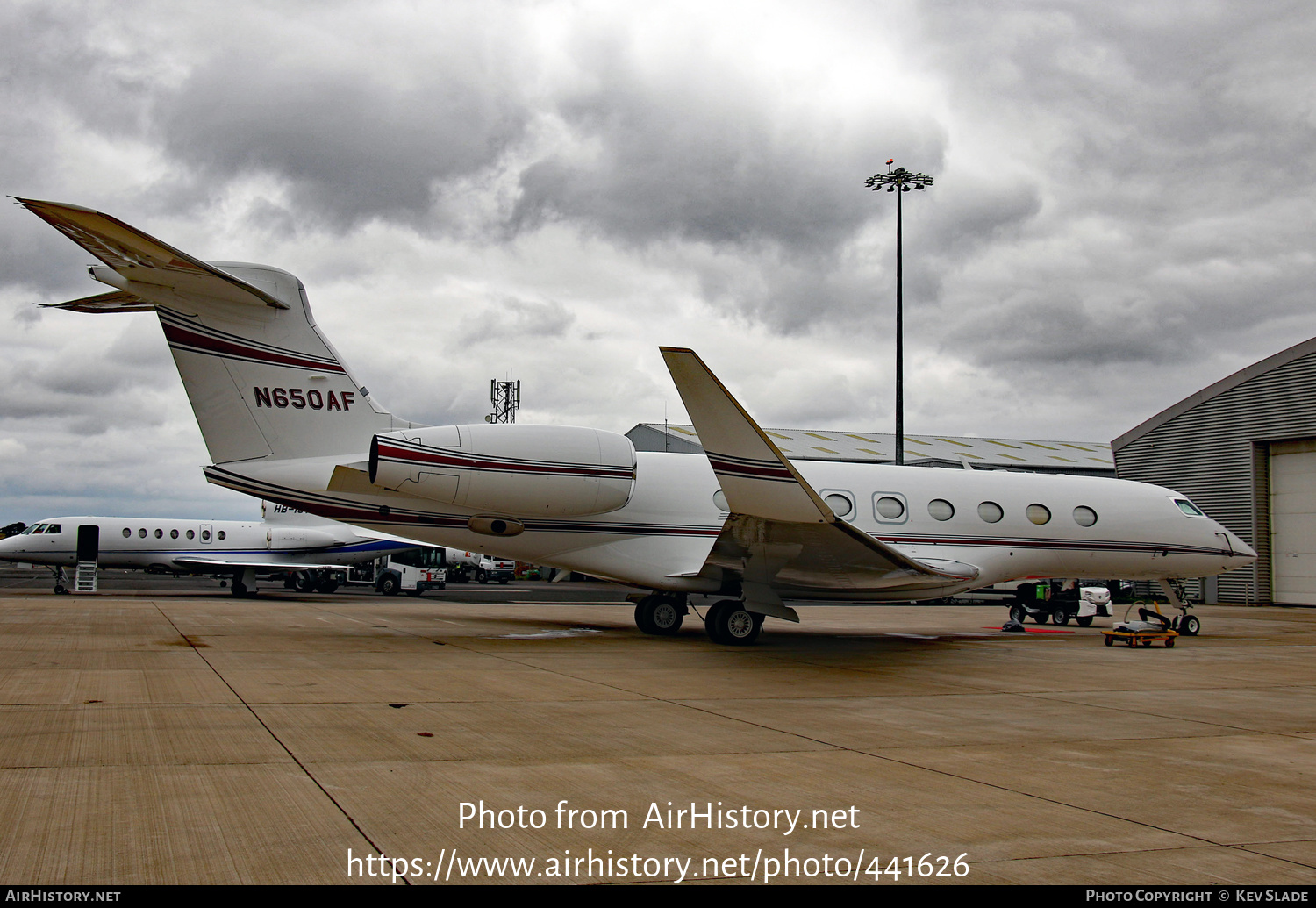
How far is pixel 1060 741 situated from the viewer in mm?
6648

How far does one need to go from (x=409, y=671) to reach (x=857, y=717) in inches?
192

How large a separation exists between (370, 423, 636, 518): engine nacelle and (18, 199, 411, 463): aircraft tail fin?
122cm

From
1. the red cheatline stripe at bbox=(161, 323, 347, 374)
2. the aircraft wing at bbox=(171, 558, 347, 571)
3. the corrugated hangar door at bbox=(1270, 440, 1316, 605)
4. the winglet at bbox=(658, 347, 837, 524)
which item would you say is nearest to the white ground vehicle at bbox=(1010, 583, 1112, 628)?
the winglet at bbox=(658, 347, 837, 524)

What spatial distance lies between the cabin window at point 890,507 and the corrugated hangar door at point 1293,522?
863 inches

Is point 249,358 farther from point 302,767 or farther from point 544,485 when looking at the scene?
point 302,767

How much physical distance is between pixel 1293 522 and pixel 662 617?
25.0 m

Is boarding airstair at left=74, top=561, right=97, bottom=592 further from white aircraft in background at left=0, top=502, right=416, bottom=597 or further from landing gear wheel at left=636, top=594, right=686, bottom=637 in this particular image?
landing gear wheel at left=636, top=594, right=686, bottom=637

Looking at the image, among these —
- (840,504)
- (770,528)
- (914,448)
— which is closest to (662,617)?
(840,504)

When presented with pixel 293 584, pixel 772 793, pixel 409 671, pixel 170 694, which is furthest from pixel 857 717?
pixel 293 584

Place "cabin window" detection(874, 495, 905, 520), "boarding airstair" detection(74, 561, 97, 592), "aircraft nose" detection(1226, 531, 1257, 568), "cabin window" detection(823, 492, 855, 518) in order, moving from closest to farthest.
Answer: "cabin window" detection(823, 492, 855, 518) < "cabin window" detection(874, 495, 905, 520) < "aircraft nose" detection(1226, 531, 1257, 568) < "boarding airstair" detection(74, 561, 97, 592)

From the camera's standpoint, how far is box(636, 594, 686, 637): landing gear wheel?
15047 millimetres

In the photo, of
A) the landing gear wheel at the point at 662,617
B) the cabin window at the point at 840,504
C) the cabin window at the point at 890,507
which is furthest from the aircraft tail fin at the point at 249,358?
the cabin window at the point at 890,507

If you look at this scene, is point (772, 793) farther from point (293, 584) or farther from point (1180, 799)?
point (293, 584)

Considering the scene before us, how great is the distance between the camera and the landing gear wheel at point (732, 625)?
1327cm
